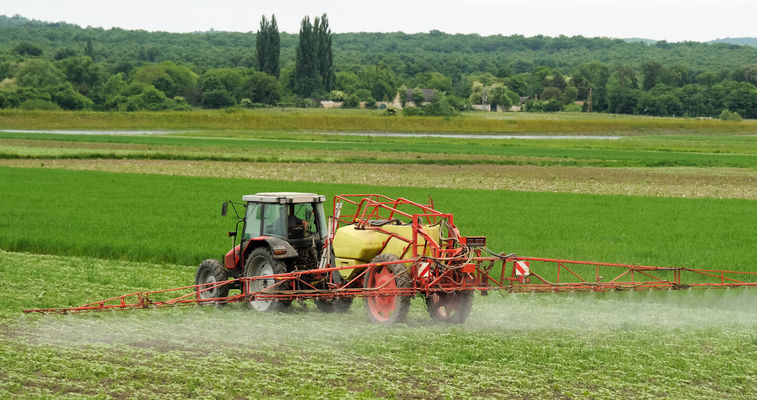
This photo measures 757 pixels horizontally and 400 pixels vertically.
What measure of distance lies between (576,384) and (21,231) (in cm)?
1889

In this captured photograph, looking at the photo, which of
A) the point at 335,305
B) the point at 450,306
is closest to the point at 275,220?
the point at 335,305

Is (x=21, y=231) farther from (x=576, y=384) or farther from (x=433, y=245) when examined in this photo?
(x=576, y=384)

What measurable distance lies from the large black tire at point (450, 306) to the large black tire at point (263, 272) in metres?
2.39

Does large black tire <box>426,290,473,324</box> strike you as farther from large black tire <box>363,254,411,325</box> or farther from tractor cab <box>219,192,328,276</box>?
tractor cab <box>219,192,328,276</box>

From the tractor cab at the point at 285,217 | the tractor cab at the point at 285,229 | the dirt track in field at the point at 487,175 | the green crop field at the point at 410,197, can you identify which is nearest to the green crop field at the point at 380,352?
the tractor cab at the point at 285,229

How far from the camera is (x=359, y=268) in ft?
46.4

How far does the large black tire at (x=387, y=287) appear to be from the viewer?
13.0 meters

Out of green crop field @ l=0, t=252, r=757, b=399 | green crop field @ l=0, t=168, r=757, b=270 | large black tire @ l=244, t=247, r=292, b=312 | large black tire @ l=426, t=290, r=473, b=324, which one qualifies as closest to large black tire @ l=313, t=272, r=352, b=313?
green crop field @ l=0, t=252, r=757, b=399

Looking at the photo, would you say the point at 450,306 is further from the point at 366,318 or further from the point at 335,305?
the point at 335,305

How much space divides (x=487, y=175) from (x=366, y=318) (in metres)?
38.3

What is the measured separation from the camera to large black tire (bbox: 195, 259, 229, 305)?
15.5 m

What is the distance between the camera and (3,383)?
34.0 feet

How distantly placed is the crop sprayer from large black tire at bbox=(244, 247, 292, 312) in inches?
0.7

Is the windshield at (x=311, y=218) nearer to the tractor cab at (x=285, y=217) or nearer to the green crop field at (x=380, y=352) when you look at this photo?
the tractor cab at (x=285, y=217)
